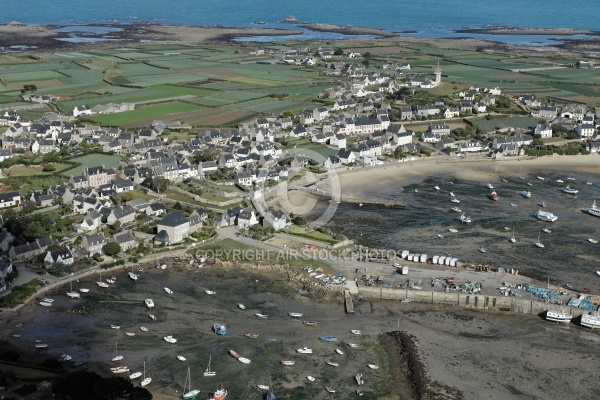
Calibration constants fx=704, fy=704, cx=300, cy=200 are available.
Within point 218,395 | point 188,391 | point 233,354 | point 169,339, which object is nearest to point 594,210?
point 233,354

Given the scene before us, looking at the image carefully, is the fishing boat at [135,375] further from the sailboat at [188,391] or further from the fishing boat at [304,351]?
the fishing boat at [304,351]

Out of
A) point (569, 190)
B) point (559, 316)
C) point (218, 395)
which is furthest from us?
point (569, 190)

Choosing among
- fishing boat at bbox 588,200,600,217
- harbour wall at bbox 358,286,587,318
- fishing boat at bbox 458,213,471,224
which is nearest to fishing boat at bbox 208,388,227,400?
harbour wall at bbox 358,286,587,318

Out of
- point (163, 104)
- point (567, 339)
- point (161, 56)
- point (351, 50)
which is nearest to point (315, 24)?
point (351, 50)

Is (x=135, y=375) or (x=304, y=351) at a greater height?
(x=304, y=351)

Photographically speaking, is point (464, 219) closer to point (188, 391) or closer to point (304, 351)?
point (304, 351)

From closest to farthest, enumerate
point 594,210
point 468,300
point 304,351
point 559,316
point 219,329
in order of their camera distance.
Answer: point 304,351 → point 219,329 → point 559,316 → point 468,300 → point 594,210
